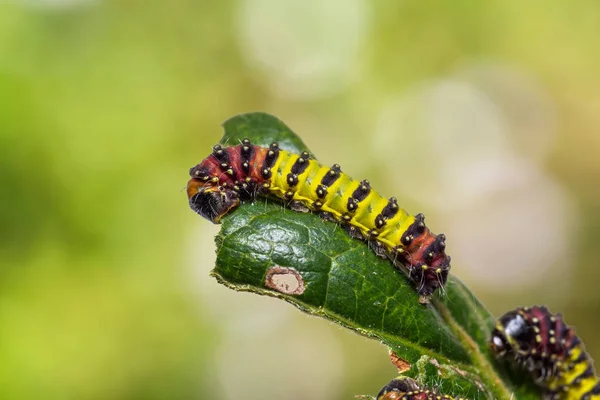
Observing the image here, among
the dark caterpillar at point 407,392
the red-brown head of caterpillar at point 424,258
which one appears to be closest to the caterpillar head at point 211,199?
the red-brown head of caterpillar at point 424,258

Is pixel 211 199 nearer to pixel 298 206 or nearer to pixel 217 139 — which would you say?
pixel 298 206

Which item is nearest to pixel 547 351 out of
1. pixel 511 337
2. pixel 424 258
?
pixel 511 337

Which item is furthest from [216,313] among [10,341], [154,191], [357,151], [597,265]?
[597,265]

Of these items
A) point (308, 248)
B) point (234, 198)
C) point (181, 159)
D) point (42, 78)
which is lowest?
point (308, 248)

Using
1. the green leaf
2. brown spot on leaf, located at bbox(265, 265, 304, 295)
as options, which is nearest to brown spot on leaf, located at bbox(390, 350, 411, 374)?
the green leaf

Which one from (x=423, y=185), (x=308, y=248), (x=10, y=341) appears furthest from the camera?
(x=423, y=185)

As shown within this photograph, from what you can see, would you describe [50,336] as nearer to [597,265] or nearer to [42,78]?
[42,78]

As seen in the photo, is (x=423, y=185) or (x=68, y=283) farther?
(x=423, y=185)

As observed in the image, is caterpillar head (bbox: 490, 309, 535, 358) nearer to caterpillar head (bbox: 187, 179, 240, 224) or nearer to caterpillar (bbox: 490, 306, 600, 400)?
caterpillar (bbox: 490, 306, 600, 400)
